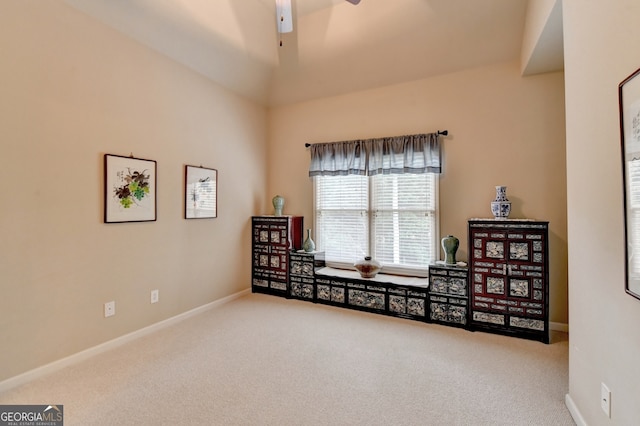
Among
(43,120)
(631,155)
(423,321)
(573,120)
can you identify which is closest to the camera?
(631,155)

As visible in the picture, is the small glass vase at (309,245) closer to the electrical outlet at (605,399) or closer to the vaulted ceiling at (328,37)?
the vaulted ceiling at (328,37)

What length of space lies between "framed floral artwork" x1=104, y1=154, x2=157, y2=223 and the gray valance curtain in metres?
2.23

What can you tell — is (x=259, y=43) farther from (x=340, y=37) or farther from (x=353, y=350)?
(x=353, y=350)

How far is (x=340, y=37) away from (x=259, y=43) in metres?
1.08

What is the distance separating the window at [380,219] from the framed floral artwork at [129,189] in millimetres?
2299

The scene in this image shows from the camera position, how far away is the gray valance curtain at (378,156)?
3699 mm

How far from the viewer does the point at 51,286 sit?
240cm

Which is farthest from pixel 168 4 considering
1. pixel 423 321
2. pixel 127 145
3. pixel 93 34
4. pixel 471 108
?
pixel 423 321

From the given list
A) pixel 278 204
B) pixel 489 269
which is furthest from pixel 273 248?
pixel 489 269

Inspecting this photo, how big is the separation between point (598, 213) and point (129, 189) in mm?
3713

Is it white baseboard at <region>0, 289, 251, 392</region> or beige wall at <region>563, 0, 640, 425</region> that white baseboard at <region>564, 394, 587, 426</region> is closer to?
beige wall at <region>563, 0, 640, 425</region>

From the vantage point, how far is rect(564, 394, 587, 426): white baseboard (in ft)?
5.64

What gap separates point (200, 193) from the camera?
3.75 meters

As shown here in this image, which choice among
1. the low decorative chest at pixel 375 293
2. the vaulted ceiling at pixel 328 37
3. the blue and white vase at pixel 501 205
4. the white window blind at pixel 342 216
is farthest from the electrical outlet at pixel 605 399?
the white window blind at pixel 342 216
